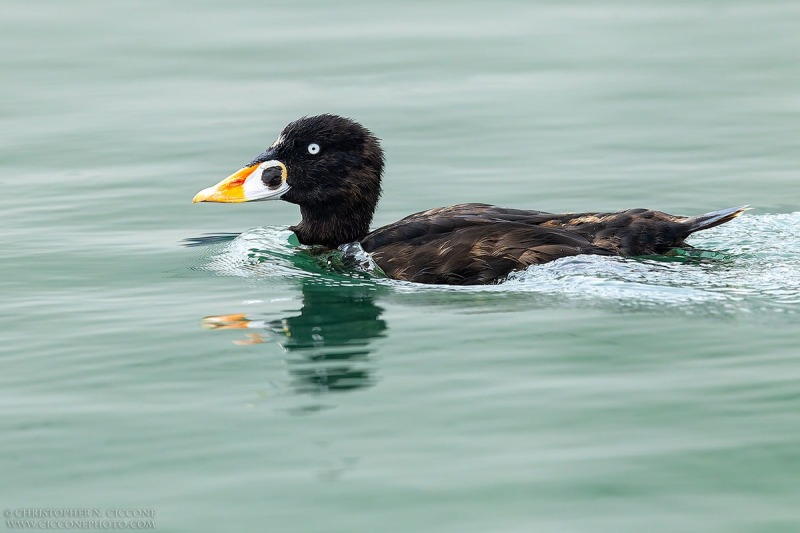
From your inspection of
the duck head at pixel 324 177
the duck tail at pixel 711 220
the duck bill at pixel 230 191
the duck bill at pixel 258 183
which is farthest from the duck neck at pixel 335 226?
the duck tail at pixel 711 220

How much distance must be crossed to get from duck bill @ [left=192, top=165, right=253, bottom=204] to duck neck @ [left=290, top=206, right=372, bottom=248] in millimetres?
463

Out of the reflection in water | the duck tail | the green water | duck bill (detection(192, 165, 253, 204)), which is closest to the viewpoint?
→ the green water

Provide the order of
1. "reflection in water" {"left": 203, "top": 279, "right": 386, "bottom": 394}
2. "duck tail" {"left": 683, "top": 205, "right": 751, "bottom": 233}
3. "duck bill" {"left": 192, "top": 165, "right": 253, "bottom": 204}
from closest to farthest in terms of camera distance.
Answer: "reflection in water" {"left": 203, "top": 279, "right": 386, "bottom": 394} → "duck tail" {"left": 683, "top": 205, "right": 751, "bottom": 233} → "duck bill" {"left": 192, "top": 165, "right": 253, "bottom": 204}

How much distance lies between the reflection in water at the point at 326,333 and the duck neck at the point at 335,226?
0.64 meters

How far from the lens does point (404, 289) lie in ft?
29.0

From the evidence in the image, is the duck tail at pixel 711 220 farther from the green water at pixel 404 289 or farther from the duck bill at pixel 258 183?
the duck bill at pixel 258 183

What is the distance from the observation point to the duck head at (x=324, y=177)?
983 cm

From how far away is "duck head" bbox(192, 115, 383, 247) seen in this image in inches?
387

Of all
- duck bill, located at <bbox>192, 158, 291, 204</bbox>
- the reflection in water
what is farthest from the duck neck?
the reflection in water

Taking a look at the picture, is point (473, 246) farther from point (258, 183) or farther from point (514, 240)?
point (258, 183)

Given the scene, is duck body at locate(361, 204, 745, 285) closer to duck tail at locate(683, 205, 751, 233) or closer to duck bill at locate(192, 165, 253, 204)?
duck tail at locate(683, 205, 751, 233)

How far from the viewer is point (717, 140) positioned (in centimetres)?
1249

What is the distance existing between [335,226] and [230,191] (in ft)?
2.44

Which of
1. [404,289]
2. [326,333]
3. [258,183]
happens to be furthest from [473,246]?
[258,183]
